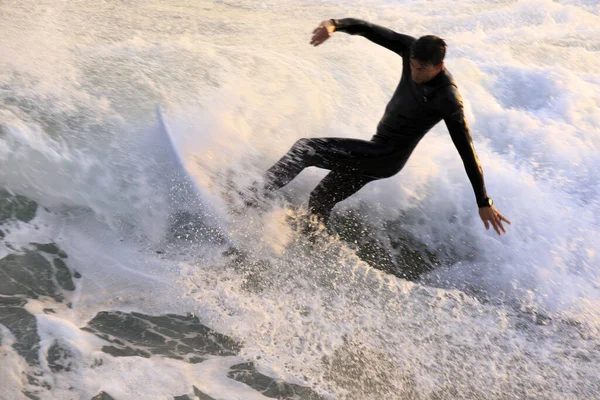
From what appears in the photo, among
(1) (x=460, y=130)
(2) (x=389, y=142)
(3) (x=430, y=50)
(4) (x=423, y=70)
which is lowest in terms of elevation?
(2) (x=389, y=142)

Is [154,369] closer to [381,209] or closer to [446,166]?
[381,209]

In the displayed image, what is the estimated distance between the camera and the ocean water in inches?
139

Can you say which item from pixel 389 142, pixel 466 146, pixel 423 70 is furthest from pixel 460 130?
pixel 389 142

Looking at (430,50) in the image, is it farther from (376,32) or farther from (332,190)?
(332,190)

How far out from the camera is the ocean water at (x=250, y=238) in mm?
3539

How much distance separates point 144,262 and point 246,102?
1848mm

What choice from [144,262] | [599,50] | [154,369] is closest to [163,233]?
[144,262]

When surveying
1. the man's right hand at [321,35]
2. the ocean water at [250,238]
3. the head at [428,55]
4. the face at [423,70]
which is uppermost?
the man's right hand at [321,35]

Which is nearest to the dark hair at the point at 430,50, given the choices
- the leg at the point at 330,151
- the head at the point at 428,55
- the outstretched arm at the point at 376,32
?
the head at the point at 428,55

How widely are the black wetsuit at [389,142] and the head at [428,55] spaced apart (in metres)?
0.11

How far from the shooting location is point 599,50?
885 cm

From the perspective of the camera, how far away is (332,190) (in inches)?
166

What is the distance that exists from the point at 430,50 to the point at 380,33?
580mm

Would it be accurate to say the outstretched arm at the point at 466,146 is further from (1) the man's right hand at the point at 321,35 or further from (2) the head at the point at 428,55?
(1) the man's right hand at the point at 321,35
